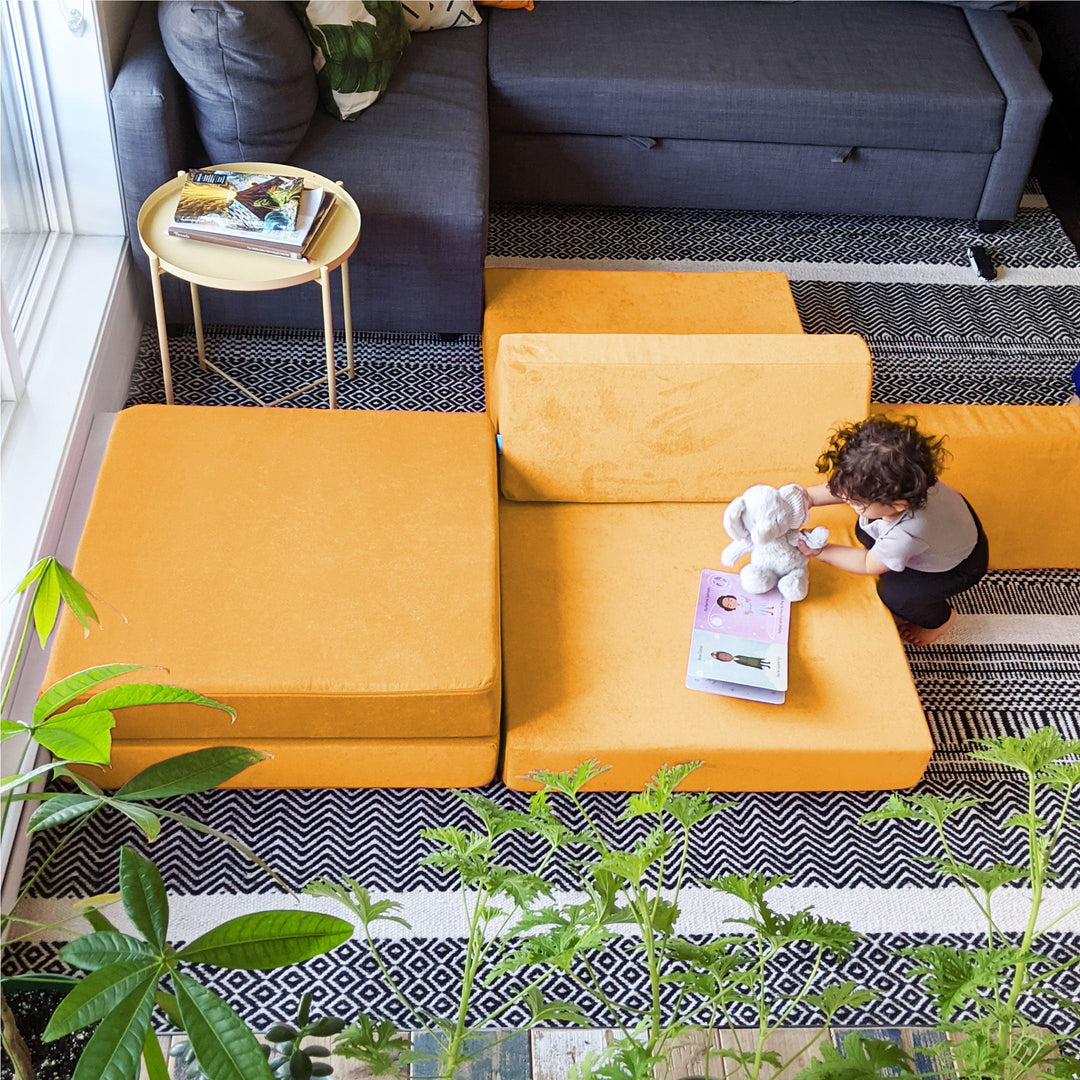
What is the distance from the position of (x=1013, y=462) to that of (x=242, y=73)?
202 centimetres

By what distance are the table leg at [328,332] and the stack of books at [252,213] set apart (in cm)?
7

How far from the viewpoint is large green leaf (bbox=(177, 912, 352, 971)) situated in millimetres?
1078

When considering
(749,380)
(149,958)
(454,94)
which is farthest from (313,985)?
(454,94)

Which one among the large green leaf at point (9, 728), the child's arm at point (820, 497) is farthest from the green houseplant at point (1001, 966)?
the child's arm at point (820, 497)

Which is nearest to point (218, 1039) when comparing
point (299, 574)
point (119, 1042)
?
point (119, 1042)

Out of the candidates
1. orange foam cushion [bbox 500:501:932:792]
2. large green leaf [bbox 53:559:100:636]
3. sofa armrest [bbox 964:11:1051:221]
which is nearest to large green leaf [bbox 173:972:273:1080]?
large green leaf [bbox 53:559:100:636]

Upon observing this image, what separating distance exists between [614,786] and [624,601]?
369mm

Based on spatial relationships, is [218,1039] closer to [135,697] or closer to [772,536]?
[135,697]

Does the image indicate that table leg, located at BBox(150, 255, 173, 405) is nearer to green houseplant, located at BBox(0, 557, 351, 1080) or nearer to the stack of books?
the stack of books

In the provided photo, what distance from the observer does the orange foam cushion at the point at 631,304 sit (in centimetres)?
301

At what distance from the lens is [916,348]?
3.57m

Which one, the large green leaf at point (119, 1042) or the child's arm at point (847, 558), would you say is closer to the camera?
the large green leaf at point (119, 1042)

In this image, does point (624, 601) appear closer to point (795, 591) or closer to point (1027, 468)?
point (795, 591)

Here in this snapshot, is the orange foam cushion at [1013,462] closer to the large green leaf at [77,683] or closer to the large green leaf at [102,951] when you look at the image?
the large green leaf at [77,683]
